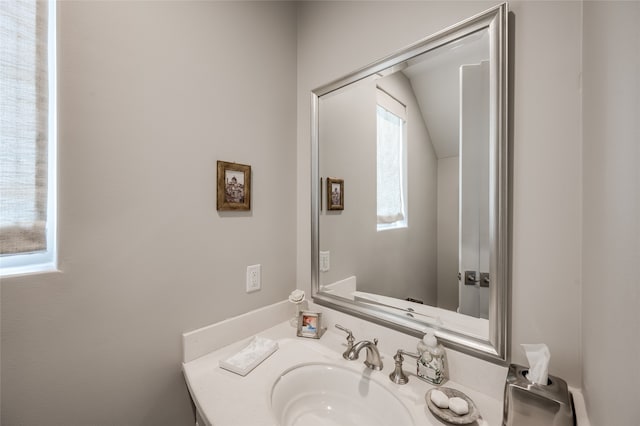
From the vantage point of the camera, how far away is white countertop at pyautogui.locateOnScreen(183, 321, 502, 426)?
2.23 feet

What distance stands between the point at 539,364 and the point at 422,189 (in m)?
0.57

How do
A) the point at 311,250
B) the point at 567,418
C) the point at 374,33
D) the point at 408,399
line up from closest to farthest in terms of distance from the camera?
the point at 567,418
the point at 408,399
the point at 374,33
the point at 311,250

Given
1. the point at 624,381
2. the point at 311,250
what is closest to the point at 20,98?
the point at 311,250

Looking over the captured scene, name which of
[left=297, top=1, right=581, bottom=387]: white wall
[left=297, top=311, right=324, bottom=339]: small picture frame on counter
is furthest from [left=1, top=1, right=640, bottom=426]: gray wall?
[left=297, top=311, right=324, bottom=339]: small picture frame on counter

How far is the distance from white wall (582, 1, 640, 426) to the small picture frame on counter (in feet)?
2.70

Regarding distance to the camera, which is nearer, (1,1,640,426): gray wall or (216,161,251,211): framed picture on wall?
(1,1,640,426): gray wall

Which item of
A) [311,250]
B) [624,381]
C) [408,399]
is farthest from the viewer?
[311,250]

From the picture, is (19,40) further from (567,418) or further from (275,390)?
(567,418)

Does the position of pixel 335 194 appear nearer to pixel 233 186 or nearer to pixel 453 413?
pixel 233 186

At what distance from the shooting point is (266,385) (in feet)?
2.65

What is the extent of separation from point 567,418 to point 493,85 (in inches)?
32.0

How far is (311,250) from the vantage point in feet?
4.05

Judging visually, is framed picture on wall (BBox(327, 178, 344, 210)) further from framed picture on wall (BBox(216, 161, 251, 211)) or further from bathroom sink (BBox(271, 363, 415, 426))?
bathroom sink (BBox(271, 363, 415, 426))

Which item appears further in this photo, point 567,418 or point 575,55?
point 575,55
